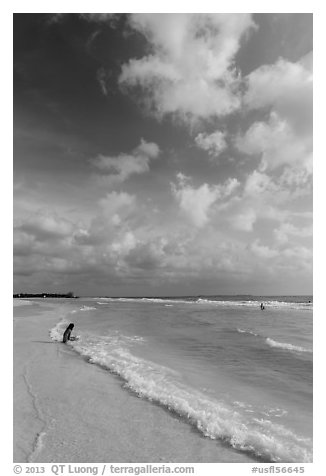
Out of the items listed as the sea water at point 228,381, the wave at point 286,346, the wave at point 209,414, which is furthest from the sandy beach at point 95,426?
the wave at point 286,346

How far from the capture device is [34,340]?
20562 mm

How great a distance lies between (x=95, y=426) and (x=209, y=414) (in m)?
2.92

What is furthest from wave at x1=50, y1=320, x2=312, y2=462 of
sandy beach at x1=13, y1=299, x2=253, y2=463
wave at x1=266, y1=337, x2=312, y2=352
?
wave at x1=266, y1=337, x2=312, y2=352

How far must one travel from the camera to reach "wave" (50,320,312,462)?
24.7 ft

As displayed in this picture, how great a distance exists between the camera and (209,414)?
29.4ft

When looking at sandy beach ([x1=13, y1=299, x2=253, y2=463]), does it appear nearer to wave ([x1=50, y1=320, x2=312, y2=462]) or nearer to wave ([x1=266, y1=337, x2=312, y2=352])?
wave ([x1=50, y1=320, x2=312, y2=462])

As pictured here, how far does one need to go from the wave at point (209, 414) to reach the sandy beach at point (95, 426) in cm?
33

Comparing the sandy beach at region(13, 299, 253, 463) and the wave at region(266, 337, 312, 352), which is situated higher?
the sandy beach at region(13, 299, 253, 463)

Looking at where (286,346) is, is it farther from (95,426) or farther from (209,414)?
(95,426)

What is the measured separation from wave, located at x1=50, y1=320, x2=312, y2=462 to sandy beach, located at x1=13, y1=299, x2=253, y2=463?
12.8 inches

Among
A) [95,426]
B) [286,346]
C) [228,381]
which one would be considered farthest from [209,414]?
[286,346]
